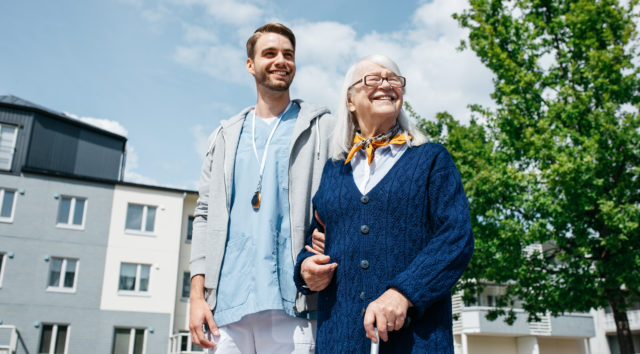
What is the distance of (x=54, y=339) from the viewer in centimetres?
2575

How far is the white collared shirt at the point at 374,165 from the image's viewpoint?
2.31 meters

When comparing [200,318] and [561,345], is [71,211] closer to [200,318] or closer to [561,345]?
[200,318]

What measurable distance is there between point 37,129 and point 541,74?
1073 inches

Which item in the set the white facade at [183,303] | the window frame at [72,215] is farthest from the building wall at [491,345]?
the window frame at [72,215]

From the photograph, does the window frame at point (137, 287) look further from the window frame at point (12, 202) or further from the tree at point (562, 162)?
the tree at point (562, 162)

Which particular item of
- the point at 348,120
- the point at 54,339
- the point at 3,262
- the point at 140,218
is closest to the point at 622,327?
the point at 348,120

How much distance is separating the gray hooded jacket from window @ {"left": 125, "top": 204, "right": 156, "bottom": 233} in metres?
27.7

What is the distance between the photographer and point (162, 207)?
29.6m

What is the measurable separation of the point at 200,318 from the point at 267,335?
14.0 inches

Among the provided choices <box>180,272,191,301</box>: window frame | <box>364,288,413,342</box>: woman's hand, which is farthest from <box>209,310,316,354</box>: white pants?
<box>180,272,191,301</box>: window frame

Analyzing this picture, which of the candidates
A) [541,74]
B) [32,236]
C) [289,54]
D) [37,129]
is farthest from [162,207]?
[289,54]

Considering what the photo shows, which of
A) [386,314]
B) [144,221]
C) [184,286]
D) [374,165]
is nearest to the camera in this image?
[386,314]

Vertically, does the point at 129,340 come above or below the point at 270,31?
below

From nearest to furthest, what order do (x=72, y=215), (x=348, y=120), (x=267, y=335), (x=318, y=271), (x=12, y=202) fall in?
1. (x=318, y=271)
2. (x=267, y=335)
3. (x=348, y=120)
4. (x=12, y=202)
5. (x=72, y=215)
